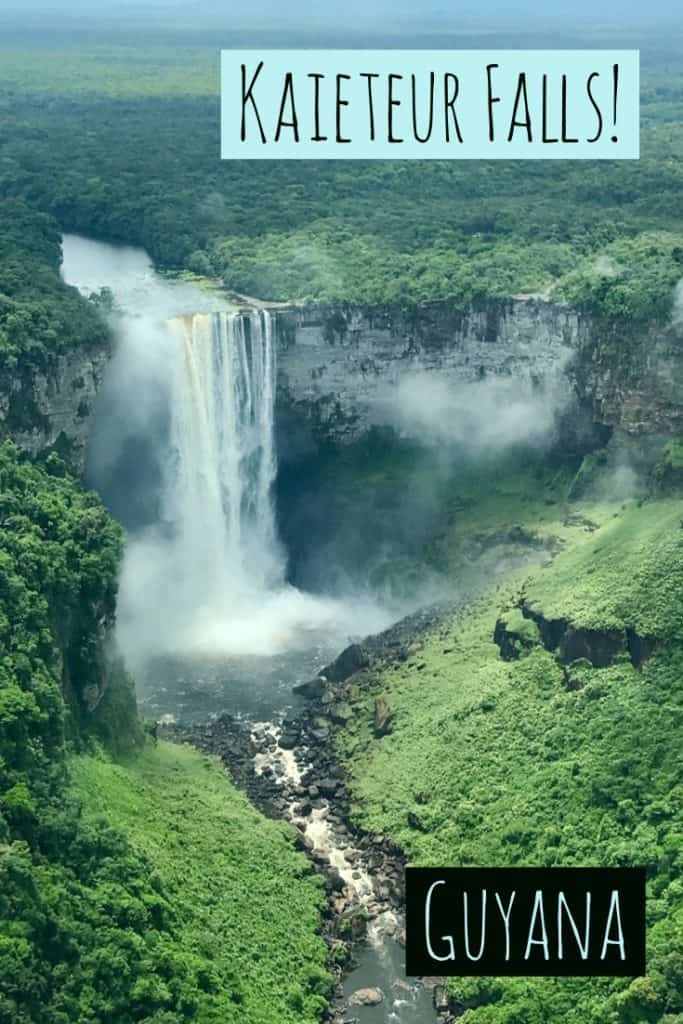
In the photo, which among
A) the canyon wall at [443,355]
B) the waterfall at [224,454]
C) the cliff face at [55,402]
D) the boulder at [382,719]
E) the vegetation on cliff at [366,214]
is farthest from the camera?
the vegetation on cliff at [366,214]

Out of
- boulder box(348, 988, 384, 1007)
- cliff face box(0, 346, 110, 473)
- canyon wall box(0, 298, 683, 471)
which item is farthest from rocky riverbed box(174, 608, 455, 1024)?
cliff face box(0, 346, 110, 473)

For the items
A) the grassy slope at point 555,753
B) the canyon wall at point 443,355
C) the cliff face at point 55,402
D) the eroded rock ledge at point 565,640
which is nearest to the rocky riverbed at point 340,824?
the grassy slope at point 555,753

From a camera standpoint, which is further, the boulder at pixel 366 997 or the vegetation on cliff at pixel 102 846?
the boulder at pixel 366 997

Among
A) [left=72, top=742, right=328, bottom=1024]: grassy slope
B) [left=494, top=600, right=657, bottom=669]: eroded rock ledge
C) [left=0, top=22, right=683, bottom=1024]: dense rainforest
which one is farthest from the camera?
[left=494, top=600, right=657, bottom=669]: eroded rock ledge

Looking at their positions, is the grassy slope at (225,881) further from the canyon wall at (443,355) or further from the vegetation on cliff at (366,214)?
the vegetation on cliff at (366,214)

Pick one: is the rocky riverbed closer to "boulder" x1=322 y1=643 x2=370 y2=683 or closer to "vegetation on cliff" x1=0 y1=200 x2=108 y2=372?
"boulder" x1=322 y1=643 x2=370 y2=683

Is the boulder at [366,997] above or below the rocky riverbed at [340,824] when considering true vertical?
below
